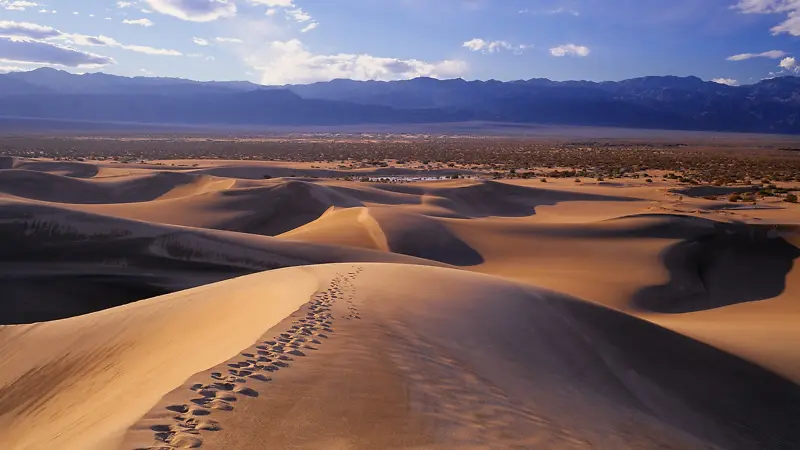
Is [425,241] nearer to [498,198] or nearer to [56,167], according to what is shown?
[498,198]

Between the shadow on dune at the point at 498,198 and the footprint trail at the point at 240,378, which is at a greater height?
the footprint trail at the point at 240,378

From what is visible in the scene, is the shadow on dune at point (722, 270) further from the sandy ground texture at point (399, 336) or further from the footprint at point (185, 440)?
the footprint at point (185, 440)

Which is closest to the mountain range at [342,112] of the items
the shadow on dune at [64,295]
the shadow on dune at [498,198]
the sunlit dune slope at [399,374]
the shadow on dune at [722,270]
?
the shadow on dune at [498,198]

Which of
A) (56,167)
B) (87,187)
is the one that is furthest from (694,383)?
(56,167)

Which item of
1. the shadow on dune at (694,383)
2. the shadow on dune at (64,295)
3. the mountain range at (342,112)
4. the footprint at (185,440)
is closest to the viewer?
the footprint at (185,440)

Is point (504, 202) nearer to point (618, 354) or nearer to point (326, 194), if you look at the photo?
point (326, 194)

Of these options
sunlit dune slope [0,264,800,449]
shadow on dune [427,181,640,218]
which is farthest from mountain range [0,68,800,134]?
sunlit dune slope [0,264,800,449]

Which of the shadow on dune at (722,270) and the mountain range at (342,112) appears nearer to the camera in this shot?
the shadow on dune at (722,270)
